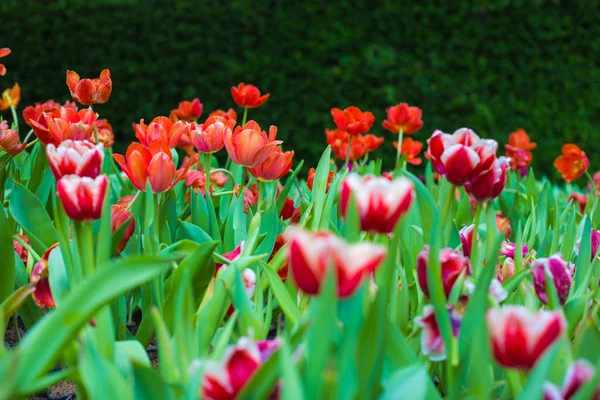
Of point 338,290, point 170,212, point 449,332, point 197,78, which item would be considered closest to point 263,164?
point 170,212

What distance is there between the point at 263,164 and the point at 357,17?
3.95 m

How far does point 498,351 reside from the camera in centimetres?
55

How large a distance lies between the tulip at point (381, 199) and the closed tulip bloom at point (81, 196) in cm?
28

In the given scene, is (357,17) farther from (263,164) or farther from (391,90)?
(263,164)

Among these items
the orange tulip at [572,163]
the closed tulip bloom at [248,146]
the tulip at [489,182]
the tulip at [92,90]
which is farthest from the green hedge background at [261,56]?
the tulip at [489,182]

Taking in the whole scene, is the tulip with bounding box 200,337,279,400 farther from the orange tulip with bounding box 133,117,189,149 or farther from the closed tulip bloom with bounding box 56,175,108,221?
the orange tulip with bounding box 133,117,189,149

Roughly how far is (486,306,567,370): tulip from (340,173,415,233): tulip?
0.42ft

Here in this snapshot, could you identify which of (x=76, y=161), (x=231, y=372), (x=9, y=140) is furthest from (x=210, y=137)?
(x=231, y=372)

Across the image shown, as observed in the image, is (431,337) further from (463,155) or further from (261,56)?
(261,56)

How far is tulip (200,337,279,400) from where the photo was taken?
1.73ft

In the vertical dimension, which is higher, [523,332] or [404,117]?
[523,332]

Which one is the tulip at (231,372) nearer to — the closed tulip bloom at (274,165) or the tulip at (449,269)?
the tulip at (449,269)

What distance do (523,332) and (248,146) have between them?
0.71 meters

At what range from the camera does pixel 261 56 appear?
486cm
